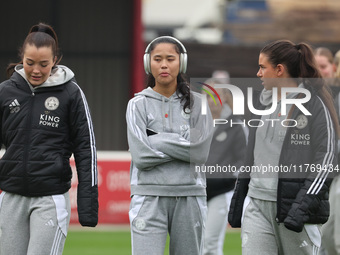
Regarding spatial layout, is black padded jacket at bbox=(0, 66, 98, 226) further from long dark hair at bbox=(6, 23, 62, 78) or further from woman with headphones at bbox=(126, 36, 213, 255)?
woman with headphones at bbox=(126, 36, 213, 255)

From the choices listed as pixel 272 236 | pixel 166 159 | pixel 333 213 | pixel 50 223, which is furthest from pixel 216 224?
pixel 50 223

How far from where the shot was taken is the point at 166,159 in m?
6.61

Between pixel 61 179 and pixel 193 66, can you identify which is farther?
pixel 193 66

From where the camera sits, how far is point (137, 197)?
21.8ft

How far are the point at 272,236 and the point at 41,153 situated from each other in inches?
71.1

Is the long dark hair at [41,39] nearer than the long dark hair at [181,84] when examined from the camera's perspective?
Yes

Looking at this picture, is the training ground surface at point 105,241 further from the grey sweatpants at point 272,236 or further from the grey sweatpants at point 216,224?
the grey sweatpants at point 272,236

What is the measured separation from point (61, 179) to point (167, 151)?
2.65 ft

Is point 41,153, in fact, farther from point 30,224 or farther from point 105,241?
point 105,241

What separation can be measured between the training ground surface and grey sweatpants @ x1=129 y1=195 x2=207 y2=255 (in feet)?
18.5

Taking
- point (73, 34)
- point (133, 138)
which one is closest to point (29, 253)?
point (133, 138)

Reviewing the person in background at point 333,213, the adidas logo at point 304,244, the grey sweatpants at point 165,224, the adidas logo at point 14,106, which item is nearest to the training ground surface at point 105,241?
the person in background at point 333,213

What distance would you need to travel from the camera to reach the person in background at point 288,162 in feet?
21.1

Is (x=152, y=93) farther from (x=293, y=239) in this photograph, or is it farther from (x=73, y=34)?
(x=73, y=34)
